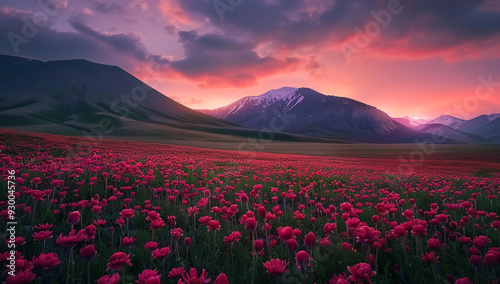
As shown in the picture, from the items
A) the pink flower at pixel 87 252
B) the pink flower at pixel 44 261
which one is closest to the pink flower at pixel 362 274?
the pink flower at pixel 87 252

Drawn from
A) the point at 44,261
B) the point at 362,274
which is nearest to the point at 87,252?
the point at 44,261

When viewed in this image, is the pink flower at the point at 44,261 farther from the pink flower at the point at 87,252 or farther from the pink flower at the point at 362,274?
the pink flower at the point at 362,274

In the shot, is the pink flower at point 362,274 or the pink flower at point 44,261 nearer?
the pink flower at point 362,274

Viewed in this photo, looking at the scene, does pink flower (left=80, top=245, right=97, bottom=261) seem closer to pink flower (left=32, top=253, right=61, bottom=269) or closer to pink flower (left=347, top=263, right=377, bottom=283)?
pink flower (left=32, top=253, right=61, bottom=269)

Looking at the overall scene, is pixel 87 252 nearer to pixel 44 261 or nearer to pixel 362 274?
pixel 44 261

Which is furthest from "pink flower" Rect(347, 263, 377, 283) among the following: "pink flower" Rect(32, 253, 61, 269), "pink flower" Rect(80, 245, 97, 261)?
"pink flower" Rect(32, 253, 61, 269)

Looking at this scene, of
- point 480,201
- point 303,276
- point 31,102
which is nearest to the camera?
point 303,276

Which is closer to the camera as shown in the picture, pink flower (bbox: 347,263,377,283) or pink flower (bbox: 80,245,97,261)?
pink flower (bbox: 347,263,377,283)

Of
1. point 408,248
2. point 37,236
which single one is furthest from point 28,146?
point 408,248

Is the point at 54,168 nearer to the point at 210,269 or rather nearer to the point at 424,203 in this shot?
the point at 210,269

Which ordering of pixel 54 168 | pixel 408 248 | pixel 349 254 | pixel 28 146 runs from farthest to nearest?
1. pixel 28 146
2. pixel 54 168
3. pixel 408 248
4. pixel 349 254

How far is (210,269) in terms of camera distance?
270 centimetres

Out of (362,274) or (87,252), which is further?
(87,252)

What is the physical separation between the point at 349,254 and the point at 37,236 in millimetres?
3202
